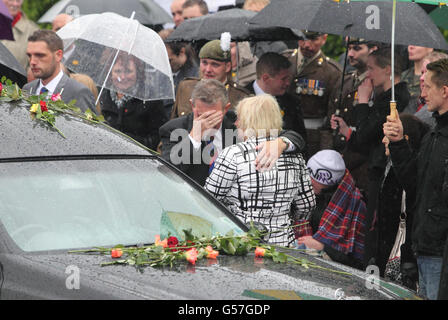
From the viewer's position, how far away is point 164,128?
7.63 meters

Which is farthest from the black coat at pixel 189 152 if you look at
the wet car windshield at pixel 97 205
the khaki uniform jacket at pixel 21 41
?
the khaki uniform jacket at pixel 21 41

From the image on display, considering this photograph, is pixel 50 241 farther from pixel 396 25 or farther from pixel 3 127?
pixel 396 25

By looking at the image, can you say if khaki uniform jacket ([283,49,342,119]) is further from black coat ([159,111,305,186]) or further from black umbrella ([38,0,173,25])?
black umbrella ([38,0,173,25])

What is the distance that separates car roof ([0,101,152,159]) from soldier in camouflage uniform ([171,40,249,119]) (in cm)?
319

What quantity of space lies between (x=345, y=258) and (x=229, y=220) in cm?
231

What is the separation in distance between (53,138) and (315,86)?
4.50 metres

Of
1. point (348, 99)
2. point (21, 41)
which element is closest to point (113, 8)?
point (21, 41)

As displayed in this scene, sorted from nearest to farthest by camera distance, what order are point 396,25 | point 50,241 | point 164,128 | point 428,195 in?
point 50,241 → point 428,195 → point 396,25 → point 164,128

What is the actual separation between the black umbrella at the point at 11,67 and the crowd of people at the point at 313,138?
0.27m

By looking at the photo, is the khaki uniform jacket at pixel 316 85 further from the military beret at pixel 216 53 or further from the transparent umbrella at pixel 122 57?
the transparent umbrella at pixel 122 57

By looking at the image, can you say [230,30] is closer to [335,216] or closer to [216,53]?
[216,53]

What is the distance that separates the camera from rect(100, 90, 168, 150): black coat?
9211 mm

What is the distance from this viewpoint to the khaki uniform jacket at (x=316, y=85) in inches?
358
